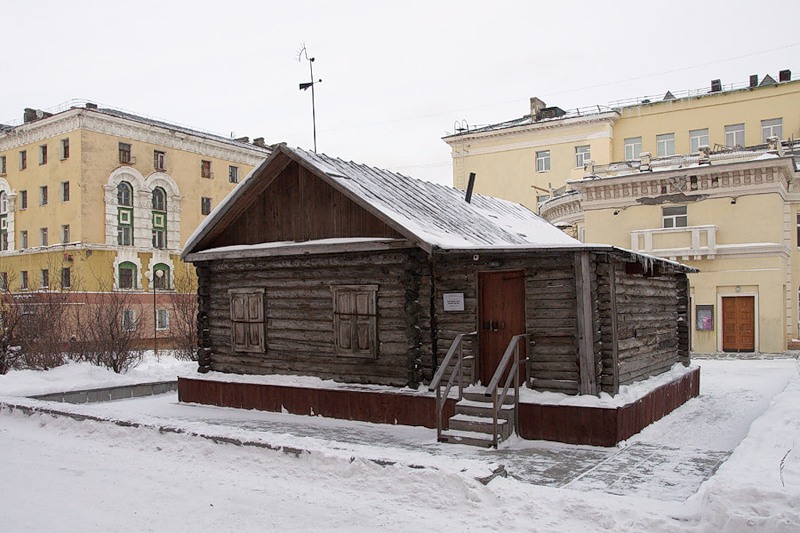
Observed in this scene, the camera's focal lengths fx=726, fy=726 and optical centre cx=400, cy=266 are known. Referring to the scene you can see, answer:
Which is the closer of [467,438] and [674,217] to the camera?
[467,438]

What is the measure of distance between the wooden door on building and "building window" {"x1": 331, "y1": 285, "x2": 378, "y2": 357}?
2.04 metres

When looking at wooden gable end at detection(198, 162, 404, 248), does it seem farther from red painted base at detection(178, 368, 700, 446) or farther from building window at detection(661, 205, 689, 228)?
building window at detection(661, 205, 689, 228)

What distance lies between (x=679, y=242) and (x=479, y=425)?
21737 mm

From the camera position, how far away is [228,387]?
588 inches

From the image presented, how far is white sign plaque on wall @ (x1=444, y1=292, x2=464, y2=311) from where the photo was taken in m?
12.4

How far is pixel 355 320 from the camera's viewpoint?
44.2 ft

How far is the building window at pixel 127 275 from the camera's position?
134 ft

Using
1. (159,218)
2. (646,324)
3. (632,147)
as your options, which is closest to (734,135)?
(632,147)

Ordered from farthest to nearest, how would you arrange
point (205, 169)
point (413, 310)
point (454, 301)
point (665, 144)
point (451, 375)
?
point (205, 169) < point (665, 144) < point (413, 310) < point (454, 301) < point (451, 375)

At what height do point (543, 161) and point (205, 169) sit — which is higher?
point (205, 169)

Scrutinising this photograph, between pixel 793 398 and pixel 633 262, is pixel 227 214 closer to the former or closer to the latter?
pixel 633 262

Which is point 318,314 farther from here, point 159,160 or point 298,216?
point 159,160

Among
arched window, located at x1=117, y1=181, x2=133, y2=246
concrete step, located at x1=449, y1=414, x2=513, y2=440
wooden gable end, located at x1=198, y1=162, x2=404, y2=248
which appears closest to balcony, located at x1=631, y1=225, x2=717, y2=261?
wooden gable end, located at x1=198, y1=162, x2=404, y2=248

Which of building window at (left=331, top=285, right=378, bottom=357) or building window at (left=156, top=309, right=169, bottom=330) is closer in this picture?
building window at (left=331, top=285, right=378, bottom=357)
